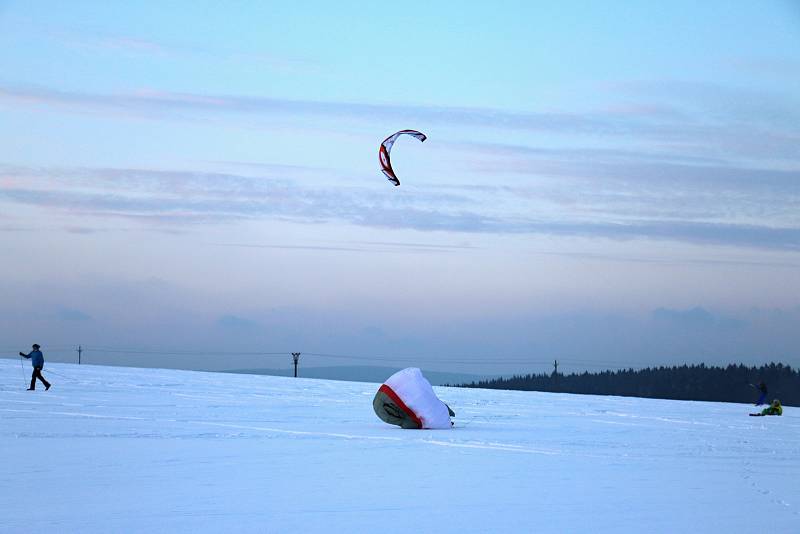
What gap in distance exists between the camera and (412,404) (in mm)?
20125

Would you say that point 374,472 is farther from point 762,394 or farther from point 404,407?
point 762,394

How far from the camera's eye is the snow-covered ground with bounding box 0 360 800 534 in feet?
31.7

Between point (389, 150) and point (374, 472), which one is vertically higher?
point (389, 150)

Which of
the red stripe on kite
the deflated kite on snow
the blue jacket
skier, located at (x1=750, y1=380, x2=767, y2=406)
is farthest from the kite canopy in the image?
skier, located at (x1=750, y1=380, x2=767, y2=406)

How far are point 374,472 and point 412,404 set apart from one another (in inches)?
279

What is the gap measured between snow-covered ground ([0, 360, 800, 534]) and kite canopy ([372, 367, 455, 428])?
1.34 feet

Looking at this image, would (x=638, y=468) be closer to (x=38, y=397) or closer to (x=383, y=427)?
(x=383, y=427)

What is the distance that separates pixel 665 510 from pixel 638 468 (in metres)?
3.83

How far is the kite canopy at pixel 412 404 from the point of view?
65.9ft

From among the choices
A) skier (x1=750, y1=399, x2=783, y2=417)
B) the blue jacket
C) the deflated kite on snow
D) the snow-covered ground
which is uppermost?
the deflated kite on snow

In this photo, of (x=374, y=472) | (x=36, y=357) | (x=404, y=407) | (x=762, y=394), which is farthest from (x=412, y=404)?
(x=762, y=394)

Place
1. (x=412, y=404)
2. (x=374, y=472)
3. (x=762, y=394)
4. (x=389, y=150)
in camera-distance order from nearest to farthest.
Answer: (x=374, y=472) < (x=412, y=404) < (x=389, y=150) < (x=762, y=394)

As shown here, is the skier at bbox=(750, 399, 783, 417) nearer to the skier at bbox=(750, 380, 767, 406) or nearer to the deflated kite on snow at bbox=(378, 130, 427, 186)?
the skier at bbox=(750, 380, 767, 406)

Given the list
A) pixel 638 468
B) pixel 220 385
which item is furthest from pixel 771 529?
pixel 220 385
